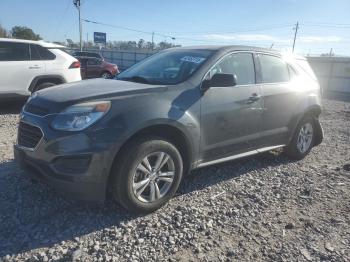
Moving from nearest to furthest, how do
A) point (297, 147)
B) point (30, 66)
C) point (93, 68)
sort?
1. point (297, 147)
2. point (30, 66)
3. point (93, 68)

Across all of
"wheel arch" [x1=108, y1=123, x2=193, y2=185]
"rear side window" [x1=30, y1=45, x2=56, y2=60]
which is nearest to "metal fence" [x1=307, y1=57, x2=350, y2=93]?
"rear side window" [x1=30, y1=45, x2=56, y2=60]

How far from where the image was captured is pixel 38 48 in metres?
9.01

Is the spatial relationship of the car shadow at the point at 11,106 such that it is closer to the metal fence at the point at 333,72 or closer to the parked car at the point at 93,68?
the parked car at the point at 93,68

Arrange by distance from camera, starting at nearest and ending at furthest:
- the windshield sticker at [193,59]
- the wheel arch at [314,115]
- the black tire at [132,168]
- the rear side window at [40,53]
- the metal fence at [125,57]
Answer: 1. the black tire at [132,168]
2. the windshield sticker at [193,59]
3. the wheel arch at [314,115]
4. the rear side window at [40,53]
5. the metal fence at [125,57]

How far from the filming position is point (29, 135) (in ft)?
12.6

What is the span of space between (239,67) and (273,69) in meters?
0.79

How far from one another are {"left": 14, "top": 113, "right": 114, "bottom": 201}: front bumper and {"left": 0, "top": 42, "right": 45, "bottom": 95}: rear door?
18.1 ft

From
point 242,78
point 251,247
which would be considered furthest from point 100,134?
point 242,78

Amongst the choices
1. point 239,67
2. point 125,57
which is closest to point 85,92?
point 239,67

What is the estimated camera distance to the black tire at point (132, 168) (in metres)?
3.66

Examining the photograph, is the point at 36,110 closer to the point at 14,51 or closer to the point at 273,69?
the point at 273,69

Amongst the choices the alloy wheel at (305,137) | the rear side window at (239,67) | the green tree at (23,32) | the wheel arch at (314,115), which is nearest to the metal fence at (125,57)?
the green tree at (23,32)

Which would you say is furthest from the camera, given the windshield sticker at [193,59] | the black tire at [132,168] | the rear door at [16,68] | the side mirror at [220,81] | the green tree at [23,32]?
the green tree at [23,32]

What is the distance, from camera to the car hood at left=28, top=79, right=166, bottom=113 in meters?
3.68
